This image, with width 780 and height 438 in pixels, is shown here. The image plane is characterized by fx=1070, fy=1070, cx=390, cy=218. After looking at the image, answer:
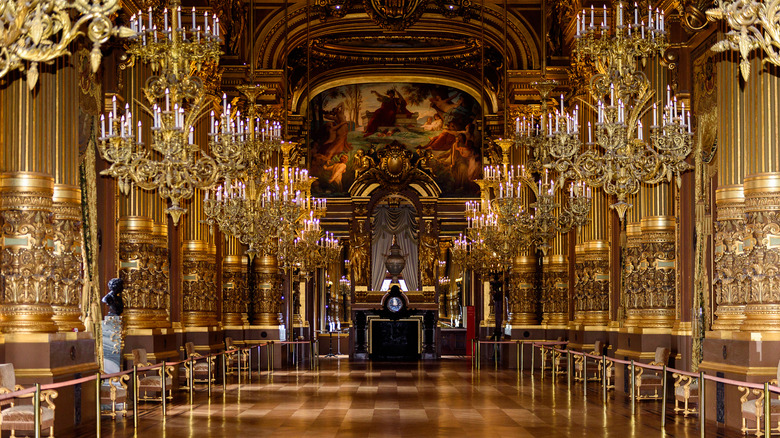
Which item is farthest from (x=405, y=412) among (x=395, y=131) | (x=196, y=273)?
(x=395, y=131)

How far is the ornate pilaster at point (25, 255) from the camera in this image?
43.7 ft

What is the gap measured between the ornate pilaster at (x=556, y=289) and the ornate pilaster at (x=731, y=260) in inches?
580

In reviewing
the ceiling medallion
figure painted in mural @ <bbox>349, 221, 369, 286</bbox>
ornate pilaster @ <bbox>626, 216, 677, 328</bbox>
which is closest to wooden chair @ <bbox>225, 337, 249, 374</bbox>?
the ceiling medallion

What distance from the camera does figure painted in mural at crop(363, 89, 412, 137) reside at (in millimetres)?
43625

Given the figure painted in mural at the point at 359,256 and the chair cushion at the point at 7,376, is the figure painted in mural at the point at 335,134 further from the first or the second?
the chair cushion at the point at 7,376

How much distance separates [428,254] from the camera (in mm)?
43750

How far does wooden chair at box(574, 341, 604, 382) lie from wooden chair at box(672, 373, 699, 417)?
6.67 meters

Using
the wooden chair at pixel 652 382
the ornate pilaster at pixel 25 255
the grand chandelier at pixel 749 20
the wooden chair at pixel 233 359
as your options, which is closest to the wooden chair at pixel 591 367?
the wooden chair at pixel 652 382

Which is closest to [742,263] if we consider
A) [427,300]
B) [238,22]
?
[238,22]

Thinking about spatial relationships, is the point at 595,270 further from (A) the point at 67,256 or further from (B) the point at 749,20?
(B) the point at 749,20

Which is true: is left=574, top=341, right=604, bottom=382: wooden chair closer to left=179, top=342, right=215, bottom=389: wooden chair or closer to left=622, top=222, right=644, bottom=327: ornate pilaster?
left=622, top=222, right=644, bottom=327: ornate pilaster

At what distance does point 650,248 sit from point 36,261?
11.4 meters

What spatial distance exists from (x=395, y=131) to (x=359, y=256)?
5.45 metres

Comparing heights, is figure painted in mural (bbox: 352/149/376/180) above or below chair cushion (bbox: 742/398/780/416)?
above
